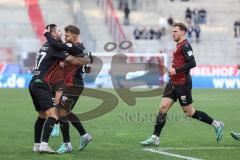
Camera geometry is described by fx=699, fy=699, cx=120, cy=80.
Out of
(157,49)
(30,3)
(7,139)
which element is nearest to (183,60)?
(7,139)

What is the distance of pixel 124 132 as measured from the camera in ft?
51.0

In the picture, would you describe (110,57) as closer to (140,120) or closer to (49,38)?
(140,120)

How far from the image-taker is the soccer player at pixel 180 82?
12699 mm

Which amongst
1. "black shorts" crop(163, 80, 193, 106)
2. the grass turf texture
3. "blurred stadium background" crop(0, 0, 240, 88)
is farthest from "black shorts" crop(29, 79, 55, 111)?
"blurred stadium background" crop(0, 0, 240, 88)

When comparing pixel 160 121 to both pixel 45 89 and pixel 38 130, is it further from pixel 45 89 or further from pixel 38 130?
pixel 45 89

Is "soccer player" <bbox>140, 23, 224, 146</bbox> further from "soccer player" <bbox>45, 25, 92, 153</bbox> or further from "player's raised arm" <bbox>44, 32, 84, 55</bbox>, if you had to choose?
"player's raised arm" <bbox>44, 32, 84, 55</bbox>

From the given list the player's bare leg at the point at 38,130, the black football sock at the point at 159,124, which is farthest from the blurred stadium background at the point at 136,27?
the player's bare leg at the point at 38,130

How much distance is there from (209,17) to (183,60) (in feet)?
123

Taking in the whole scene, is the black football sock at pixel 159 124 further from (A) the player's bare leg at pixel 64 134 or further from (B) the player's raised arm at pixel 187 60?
(A) the player's bare leg at pixel 64 134

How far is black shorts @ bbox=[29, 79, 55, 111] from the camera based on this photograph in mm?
11414

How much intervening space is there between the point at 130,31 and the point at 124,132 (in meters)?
30.8

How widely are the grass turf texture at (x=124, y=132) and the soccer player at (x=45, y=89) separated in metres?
0.41

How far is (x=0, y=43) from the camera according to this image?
4228 centimetres

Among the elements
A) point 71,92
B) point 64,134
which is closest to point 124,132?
point 71,92
